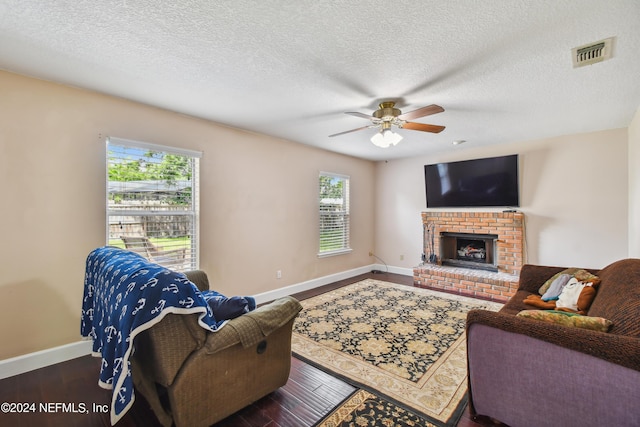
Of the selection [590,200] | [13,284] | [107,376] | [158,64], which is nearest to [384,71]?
[158,64]

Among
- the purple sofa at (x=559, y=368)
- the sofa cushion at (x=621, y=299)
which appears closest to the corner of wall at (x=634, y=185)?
the sofa cushion at (x=621, y=299)

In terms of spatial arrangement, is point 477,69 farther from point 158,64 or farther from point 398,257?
point 398,257

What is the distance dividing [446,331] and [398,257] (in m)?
2.89

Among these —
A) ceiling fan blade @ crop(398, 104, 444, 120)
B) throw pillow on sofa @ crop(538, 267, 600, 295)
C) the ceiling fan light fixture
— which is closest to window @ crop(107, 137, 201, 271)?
the ceiling fan light fixture

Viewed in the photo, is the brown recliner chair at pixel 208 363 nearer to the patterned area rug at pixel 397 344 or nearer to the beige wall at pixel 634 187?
the patterned area rug at pixel 397 344

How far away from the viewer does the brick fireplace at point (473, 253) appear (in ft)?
14.4

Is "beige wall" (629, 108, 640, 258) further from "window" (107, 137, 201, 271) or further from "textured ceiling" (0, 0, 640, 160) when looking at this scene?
"window" (107, 137, 201, 271)

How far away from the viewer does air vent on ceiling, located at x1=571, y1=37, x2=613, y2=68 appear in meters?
1.87

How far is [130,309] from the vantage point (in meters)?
1.37

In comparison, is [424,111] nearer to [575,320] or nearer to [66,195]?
[575,320]

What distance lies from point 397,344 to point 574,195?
358 cm

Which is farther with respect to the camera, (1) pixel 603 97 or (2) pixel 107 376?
(1) pixel 603 97

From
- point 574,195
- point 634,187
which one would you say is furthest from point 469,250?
point 634,187

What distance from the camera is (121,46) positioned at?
75.1 inches
